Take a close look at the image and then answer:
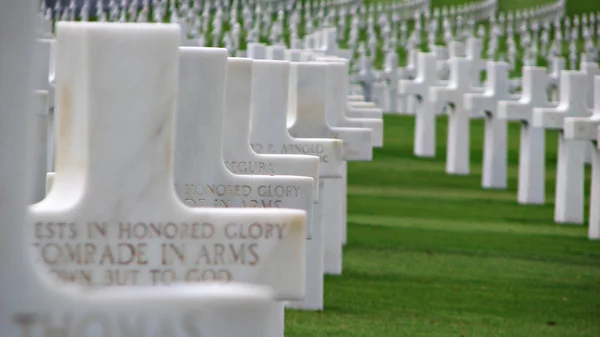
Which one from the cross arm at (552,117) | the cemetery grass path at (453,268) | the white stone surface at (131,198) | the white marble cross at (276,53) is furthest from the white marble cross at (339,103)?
the white stone surface at (131,198)

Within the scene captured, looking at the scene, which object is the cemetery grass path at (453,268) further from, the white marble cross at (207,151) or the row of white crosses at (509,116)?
the white marble cross at (207,151)

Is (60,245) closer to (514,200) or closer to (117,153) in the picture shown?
(117,153)

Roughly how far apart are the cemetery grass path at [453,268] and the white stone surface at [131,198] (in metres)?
4.86

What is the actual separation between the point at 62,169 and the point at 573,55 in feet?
119

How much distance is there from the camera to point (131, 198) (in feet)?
13.8

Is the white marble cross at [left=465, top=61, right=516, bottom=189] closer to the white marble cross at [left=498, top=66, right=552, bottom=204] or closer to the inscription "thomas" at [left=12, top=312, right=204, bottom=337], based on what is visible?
the white marble cross at [left=498, top=66, right=552, bottom=204]

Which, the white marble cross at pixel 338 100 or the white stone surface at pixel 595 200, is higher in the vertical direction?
the white marble cross at pixel 338 100

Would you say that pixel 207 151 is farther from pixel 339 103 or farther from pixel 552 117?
pixel 552 117

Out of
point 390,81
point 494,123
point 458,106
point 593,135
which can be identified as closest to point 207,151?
point 593,135

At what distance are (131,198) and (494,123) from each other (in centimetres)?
1667

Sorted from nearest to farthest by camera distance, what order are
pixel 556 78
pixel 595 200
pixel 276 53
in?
pixel 276 53, pixel 595 200, pixel 556 78

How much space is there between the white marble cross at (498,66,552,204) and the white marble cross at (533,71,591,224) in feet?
3.57

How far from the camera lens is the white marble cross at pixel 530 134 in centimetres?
1852

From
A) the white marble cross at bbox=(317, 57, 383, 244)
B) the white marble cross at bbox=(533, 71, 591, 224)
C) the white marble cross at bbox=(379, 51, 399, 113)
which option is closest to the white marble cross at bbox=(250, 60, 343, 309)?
the white marble cross at bbox=(317, 57, 383, 244)
